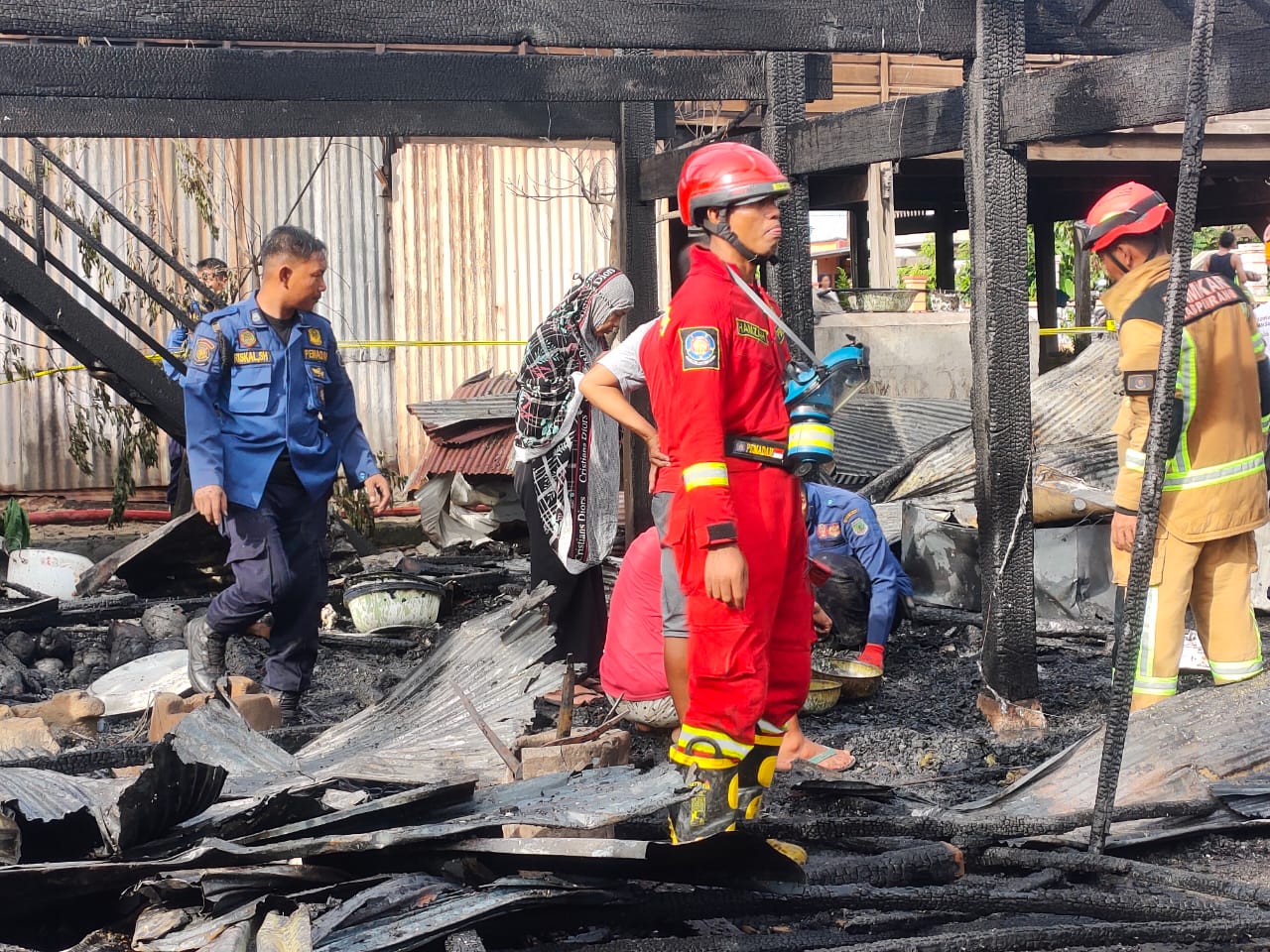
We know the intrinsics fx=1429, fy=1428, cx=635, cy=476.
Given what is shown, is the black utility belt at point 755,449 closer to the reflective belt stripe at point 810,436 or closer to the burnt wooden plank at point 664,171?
the reflective belt stripe at point 810,436

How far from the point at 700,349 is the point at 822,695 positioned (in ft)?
8.34

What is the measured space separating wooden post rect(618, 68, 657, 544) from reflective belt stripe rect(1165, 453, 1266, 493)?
3.35m

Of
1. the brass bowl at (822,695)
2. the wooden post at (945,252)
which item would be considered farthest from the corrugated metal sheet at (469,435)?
the wooden post at (945,252)

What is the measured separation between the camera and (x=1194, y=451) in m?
4.98

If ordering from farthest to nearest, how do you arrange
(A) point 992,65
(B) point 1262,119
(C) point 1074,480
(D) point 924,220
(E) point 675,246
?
(D) point 924,220 → (B) point 1262,119 → (E) point 675,246 → (C) point 1074,480 → (A) point 992,65

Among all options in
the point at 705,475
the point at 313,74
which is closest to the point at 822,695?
the point at 705,475

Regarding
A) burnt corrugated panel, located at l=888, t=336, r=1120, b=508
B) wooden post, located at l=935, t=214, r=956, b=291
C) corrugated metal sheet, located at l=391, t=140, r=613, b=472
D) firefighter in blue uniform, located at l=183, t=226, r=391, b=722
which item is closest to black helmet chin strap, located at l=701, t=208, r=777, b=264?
firefighter in blue uniform, located at l=183, t=226, r=391, b=722

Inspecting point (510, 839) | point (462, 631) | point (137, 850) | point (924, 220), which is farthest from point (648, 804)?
point (924, 220)

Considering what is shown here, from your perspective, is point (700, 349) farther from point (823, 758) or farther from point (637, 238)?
point (637, 238)

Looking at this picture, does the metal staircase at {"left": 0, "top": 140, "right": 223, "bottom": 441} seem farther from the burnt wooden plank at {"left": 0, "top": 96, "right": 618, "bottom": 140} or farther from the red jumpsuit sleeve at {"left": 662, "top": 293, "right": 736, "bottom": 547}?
the red jumpsuit sleeve at {"left": 662, "top": 293, "right": 736, "bottom": 547}

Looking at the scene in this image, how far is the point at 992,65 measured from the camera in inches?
212

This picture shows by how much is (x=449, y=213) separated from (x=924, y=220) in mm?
11802

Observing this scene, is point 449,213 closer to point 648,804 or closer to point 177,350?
point 177,350

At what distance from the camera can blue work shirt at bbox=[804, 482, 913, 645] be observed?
6.62 m
